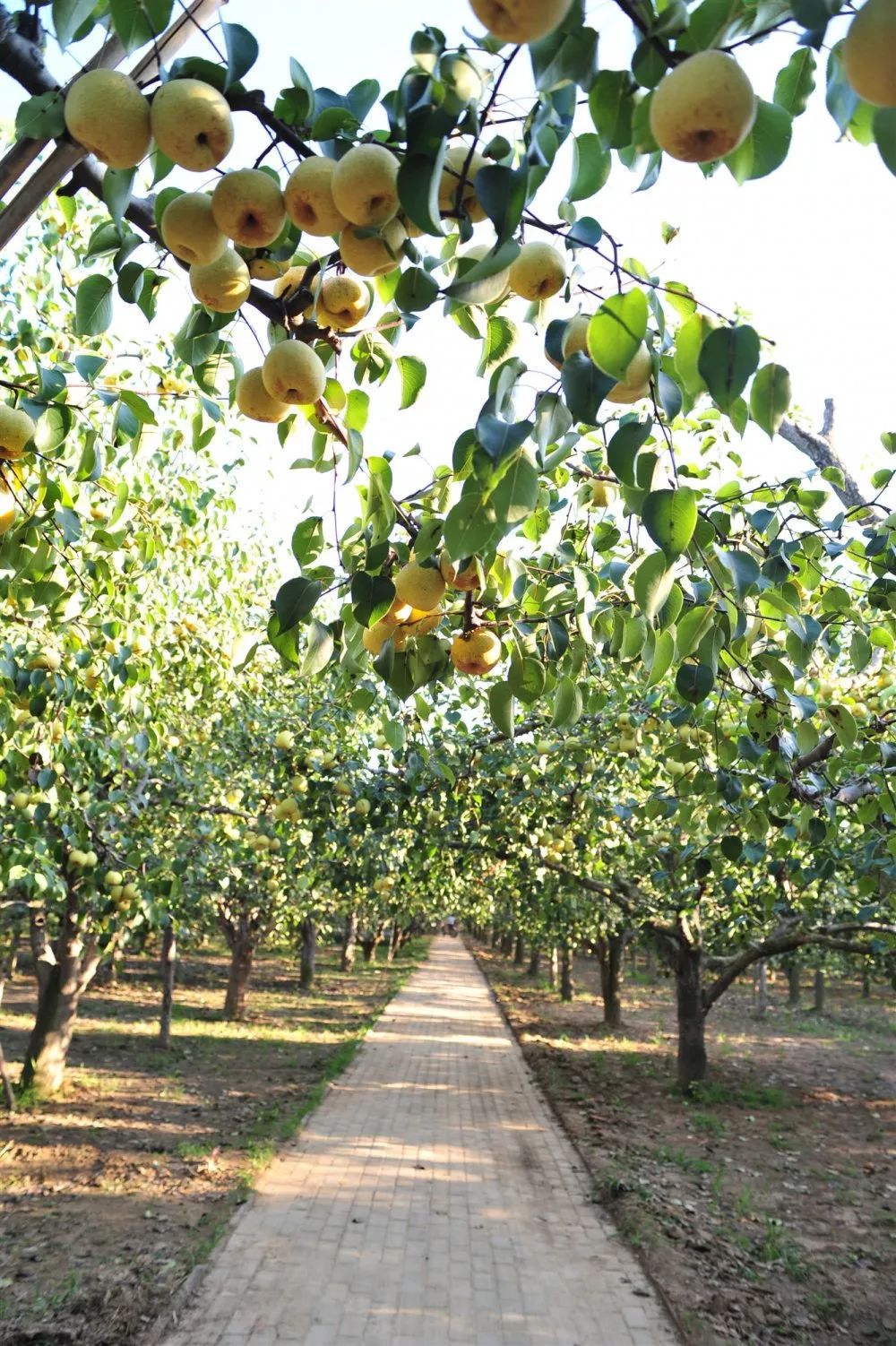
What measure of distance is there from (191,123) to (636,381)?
2.35 ft

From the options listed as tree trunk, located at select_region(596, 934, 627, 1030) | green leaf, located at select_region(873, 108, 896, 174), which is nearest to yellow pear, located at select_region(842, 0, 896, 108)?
green leaf, located at select_region(873, 108, 896, 174)

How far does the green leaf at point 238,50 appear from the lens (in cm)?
132

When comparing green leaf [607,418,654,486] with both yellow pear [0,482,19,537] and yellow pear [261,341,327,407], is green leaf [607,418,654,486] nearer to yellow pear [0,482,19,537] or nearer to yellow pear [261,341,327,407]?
yellow pear [261,341,327,407]

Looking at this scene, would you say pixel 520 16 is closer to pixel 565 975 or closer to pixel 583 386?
pixel 583 386

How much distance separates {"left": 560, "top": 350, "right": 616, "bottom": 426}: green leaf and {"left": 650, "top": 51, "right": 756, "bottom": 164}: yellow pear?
29 centimetres

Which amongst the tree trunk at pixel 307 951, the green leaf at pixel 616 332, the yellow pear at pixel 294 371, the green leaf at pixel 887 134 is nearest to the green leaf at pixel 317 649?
the yellow pear at pixel 294 371

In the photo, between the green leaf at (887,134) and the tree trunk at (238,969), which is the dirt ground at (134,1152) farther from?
the green leaf at (887,134)

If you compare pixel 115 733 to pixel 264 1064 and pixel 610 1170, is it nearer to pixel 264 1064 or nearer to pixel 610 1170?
pixel 610 1170

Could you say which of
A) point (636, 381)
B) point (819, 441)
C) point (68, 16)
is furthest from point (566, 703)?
point (819, 441)

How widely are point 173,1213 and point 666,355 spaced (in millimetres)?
7796

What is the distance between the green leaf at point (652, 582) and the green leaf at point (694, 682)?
0.52 meters

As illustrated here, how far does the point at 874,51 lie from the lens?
2.97ft

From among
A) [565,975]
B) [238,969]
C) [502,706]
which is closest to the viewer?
[502,706]

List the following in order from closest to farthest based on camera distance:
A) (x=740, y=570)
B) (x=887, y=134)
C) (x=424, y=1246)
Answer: (x=887, y=134), (x=740, y=570), (x=424, y=1246)
